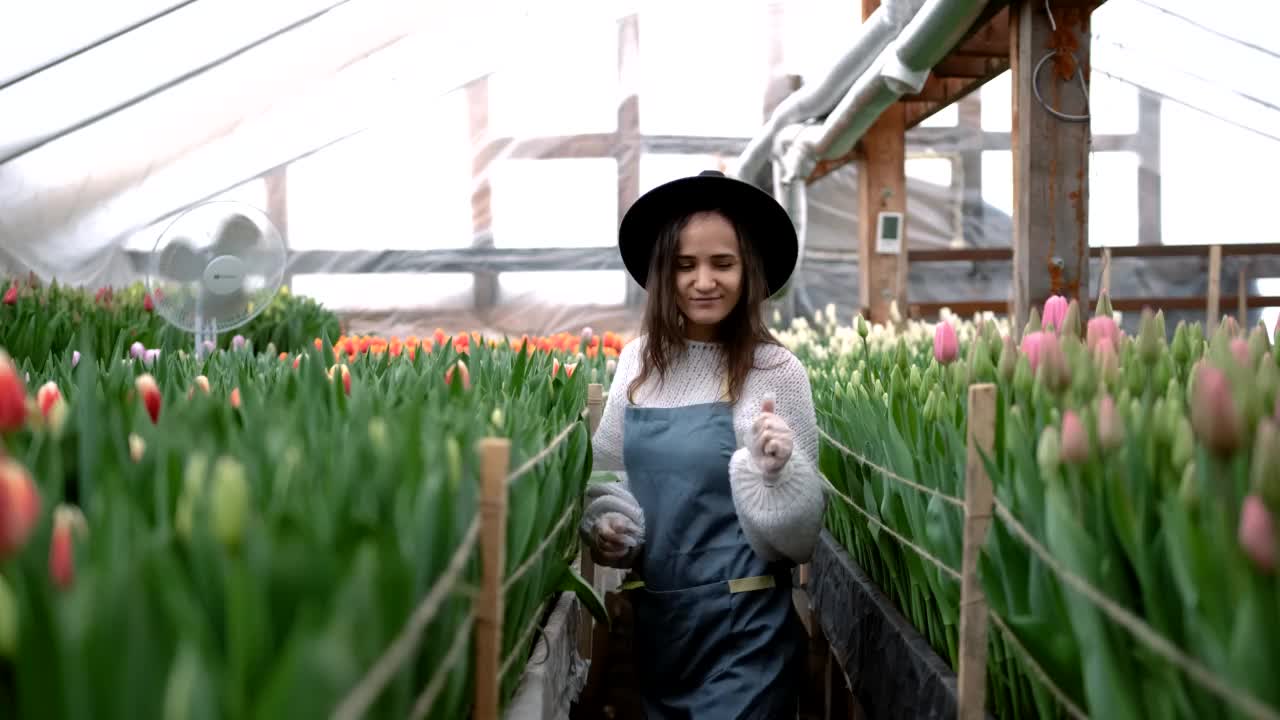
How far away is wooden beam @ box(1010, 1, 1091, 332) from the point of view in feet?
10.9

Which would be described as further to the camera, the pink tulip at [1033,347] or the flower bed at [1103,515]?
the pink tulip at [1033,347]

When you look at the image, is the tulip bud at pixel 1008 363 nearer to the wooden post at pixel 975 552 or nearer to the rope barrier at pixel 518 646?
the wooden post at pixel 975 552

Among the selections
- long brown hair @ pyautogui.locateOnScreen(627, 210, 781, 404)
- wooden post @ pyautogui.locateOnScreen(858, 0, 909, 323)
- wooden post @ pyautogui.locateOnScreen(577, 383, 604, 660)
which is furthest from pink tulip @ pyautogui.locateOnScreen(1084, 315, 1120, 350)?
wooden post @ pyautogui.locateOnScreen(858, 0, 909, 323)

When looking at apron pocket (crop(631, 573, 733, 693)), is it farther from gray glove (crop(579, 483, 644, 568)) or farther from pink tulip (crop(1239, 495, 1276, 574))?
pink tulip (crop(1239, 495, 1276, 574))

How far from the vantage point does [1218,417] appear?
0.87 metres

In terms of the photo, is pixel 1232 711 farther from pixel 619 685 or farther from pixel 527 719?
pixel 619 685

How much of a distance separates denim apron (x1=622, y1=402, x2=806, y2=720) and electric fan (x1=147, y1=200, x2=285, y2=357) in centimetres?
214

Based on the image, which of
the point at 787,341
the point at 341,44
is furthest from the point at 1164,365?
the point at 341,44

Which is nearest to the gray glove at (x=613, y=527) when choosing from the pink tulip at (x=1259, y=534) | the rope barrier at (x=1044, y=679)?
the rope barrier at (x=1044, y=679)

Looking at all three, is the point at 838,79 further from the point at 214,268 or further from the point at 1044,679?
the point at 1044,679

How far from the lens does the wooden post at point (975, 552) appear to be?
1337 mm

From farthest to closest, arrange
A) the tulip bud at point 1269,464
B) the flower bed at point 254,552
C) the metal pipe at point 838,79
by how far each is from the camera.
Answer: the metal pipe at point 838,79 → the tulip bud at point 1269,464 → the flower bed at point 254,552

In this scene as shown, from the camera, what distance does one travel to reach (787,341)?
5.62m

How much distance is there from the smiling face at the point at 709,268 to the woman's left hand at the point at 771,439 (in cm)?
33
